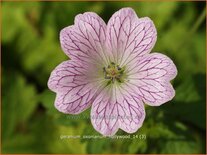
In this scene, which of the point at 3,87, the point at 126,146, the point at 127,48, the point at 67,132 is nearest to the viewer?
the point at 127,48

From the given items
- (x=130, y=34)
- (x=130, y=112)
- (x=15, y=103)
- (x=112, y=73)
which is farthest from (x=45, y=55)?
(x=130, y=112)

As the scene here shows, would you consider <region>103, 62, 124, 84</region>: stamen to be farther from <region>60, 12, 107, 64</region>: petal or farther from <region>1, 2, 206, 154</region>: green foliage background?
<region>1, 2, 206, 154</region>: green foliage background

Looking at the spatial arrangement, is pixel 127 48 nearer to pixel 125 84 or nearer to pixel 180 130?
pixel 125 84

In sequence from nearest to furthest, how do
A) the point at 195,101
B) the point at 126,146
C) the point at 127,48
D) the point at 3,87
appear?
the point at 127,48 → the point at 126,146 → the point at 195,101 → the point at 3,87

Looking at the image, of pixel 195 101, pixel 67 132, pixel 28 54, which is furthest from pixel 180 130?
pixel 28 54

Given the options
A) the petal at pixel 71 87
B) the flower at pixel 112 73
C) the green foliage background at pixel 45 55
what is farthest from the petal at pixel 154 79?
the green foliage background at pixel 45 55

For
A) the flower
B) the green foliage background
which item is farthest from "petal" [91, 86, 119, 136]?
A: the green foliage background

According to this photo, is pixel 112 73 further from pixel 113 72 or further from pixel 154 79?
pixel 154 79

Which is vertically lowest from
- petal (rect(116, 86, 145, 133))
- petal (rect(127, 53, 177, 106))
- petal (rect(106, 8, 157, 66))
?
petal (rect(116, 86, 145, 133))
